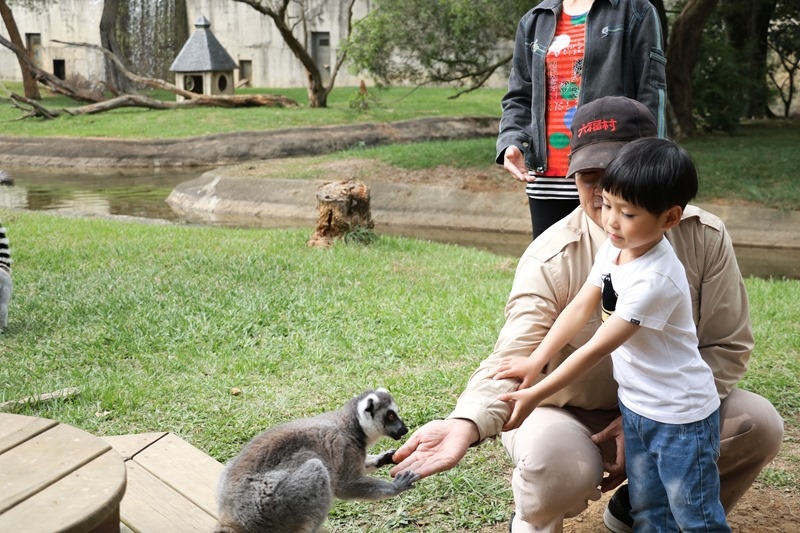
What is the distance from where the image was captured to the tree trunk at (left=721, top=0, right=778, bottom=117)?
20.3 meters

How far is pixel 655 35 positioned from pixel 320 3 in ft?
96.8

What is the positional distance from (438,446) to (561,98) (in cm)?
190

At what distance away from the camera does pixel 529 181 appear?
3.78 metres

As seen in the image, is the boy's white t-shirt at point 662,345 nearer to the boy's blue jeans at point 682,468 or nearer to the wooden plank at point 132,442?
the boy's blue jeans at point 682,468

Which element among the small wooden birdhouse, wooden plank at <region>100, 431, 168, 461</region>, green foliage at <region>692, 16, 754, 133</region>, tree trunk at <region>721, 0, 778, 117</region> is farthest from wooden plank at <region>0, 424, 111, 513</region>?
the small wooden birdhouse

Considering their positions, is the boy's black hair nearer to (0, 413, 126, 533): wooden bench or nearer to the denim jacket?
the denim jacket

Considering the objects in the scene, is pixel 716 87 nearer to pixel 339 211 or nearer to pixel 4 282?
pixel 339 211

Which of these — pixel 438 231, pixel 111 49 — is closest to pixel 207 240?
pixel 438 231

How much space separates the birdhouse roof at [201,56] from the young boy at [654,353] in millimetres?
23474

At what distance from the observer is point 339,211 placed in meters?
8.69

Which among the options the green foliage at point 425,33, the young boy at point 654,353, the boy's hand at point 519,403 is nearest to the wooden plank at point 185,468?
the boy's hand at point 519,403

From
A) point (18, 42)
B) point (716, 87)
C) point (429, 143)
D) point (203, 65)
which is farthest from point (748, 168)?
point (18, 42)

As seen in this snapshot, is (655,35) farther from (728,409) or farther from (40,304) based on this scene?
(40,304)

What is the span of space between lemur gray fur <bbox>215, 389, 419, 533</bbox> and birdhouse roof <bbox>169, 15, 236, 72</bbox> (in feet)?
75.2
